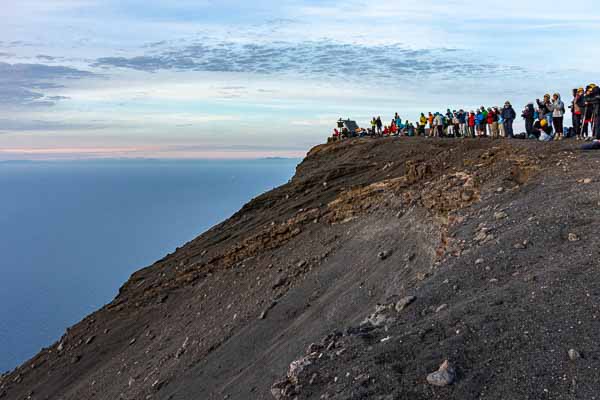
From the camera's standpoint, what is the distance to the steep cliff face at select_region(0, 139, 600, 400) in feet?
22.5

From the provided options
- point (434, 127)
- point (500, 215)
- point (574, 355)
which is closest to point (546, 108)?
point (434, 127)

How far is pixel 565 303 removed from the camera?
24.0 feet

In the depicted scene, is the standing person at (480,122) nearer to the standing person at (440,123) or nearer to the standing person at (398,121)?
the standing person at (440,123)

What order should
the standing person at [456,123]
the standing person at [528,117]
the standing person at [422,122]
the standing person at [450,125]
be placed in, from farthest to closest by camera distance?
the standing person at [422,122] → the standing person at [450,125] → the standing person at [456,123] → the standing person at [528,117]

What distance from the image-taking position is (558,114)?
20.1 m

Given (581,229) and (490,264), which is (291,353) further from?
(581,229)

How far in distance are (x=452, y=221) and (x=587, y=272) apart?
4496 mm

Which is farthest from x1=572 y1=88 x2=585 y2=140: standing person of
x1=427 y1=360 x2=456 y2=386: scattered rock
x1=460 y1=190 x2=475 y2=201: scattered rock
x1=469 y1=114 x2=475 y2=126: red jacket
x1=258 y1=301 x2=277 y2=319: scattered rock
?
x1=427 y1=360 x2=456 y2=386: scattered rock

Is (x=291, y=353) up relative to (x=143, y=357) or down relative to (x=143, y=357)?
up

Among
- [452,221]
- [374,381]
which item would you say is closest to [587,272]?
[374,381]

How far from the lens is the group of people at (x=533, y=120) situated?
61.8 ft

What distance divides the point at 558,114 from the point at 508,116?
139 inches

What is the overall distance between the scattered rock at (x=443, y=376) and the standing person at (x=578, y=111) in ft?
49.4

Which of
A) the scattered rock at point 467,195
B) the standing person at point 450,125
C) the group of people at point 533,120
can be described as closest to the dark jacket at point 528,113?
the group of people at point 533,120
